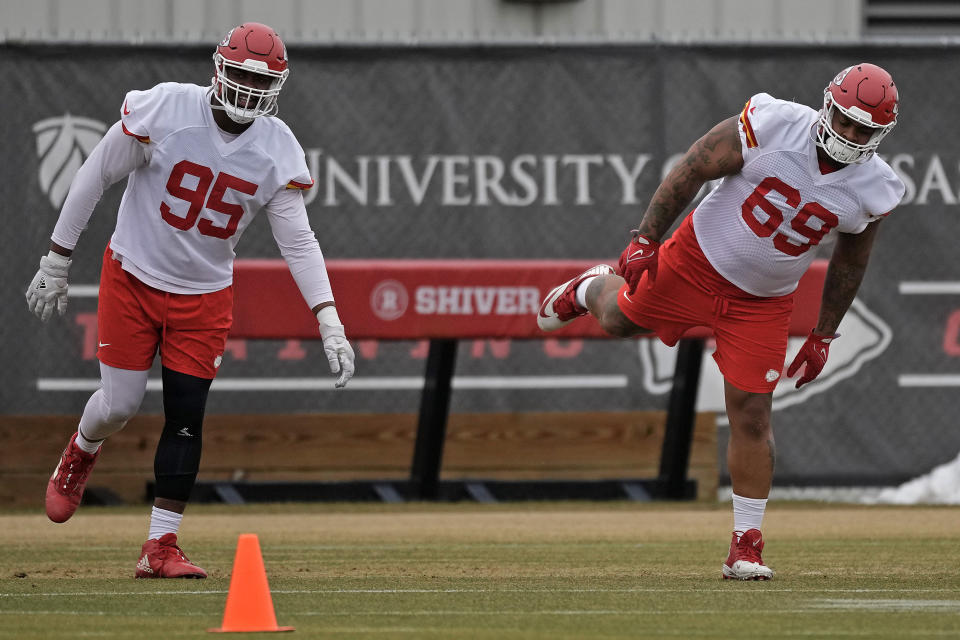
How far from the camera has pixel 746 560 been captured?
20.4 ft

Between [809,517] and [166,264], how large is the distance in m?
4.73

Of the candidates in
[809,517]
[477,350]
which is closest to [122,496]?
[477,350]

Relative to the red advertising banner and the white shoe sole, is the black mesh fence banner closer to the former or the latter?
the red advertising banner

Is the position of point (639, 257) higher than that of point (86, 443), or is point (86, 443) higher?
point (639, 257)

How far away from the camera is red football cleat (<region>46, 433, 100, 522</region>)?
6.60 metres

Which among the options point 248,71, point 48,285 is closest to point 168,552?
point 48,285

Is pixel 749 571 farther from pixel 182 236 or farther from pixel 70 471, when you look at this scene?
pixel 70 471

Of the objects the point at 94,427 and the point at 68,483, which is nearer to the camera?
the point at 94,427

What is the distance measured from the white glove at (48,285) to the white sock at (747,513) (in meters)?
2.64

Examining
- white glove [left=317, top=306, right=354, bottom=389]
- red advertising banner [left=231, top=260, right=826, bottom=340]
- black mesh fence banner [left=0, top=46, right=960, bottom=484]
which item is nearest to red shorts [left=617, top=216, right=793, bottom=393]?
white glove [left=317, top=306, right=354, bottom=389]

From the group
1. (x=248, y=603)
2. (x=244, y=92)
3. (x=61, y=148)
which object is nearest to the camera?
(x=248, y=603)

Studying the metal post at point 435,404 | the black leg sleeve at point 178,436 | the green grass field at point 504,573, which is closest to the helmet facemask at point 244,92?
the black leg sleeve at point 178,436

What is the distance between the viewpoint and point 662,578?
6.28 meters

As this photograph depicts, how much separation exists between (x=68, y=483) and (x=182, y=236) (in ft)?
3.78
